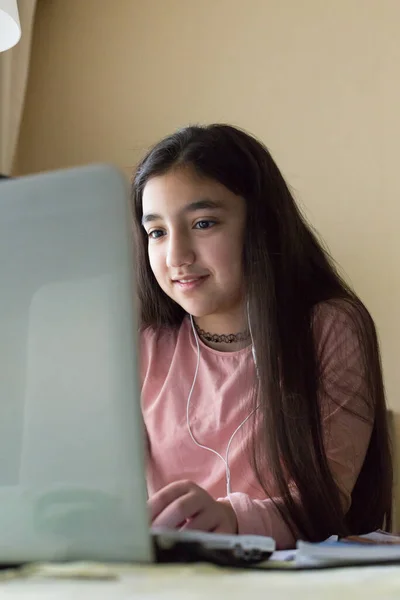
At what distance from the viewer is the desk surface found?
0.40 meters

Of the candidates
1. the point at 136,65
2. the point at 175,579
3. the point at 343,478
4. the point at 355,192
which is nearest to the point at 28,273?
the point at 175,579

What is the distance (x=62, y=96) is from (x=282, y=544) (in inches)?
68.5

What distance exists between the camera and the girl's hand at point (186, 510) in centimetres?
64

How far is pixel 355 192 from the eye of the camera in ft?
6.33

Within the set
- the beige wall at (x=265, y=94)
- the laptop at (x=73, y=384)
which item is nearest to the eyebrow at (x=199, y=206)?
the laptop at (x=73, y=384)

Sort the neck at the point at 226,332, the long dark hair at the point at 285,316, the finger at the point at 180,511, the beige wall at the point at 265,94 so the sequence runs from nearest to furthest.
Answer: the finger at the point at 180,511 < the long dark hair at the point at 285,316 < the neck at the point at 226,332 < the beige wall at the point at 265,94

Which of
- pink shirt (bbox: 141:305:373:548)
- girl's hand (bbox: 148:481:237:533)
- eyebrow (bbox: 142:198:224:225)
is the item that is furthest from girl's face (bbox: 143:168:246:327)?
girl's hand (bbox: 148:481:237:533)

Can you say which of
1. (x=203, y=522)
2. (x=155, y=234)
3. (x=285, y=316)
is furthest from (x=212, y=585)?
(x=155, y=234)

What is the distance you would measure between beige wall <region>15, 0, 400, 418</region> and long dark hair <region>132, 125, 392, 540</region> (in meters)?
0.79

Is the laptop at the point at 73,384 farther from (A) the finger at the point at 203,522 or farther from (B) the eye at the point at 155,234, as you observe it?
A: (B) the eye at the point at 155,234

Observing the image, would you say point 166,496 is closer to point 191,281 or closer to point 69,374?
point 69,374

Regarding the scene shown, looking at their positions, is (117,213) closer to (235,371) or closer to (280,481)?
(280,481)

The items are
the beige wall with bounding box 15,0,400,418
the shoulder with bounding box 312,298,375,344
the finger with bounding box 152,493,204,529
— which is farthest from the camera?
the beige wall with bounding box 15,0,400,418

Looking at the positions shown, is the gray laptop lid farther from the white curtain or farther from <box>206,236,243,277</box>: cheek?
the white curtain
